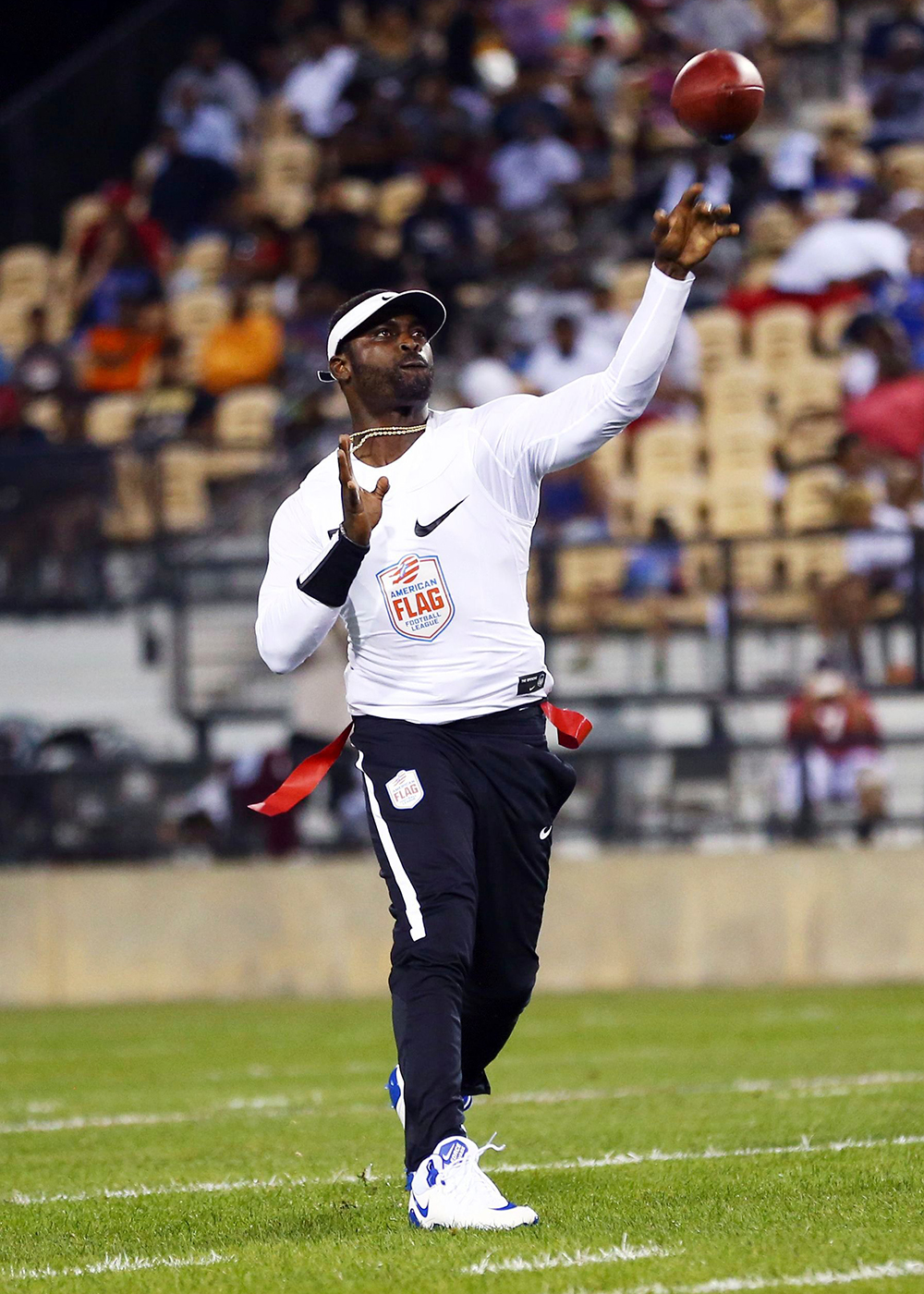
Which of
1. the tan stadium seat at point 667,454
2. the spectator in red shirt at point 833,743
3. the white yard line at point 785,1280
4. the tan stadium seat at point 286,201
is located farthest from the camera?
the tan stadium seat at point 286,201

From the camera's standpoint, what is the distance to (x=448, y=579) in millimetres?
5273

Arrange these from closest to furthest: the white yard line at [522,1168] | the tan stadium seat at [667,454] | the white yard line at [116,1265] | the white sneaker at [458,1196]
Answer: the white yard line at [116,1265], the white sneaker at [458,1196], the white yard line at [522,1168], the tan stadium seat at [667,454]

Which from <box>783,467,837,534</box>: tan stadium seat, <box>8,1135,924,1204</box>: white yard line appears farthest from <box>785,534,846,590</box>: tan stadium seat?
<box>8,1135,924,1204</box>: white yard line

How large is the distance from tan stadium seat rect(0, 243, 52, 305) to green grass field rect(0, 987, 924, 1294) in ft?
36.7

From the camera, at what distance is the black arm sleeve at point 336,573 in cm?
506

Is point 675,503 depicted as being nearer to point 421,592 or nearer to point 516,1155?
point 516,1155

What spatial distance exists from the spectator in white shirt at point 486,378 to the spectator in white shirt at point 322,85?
5108mm

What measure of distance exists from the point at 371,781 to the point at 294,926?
8.21 m

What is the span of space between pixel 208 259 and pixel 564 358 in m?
5.15

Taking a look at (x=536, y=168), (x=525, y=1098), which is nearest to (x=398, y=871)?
(x=525, y=1098)

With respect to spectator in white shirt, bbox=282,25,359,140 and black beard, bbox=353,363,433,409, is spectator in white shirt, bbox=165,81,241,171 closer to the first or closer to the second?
spectator in white shirt, bbox=282,25,359,140

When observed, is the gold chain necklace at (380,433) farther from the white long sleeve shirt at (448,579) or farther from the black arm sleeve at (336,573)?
the black arm sleeve at (336,573)

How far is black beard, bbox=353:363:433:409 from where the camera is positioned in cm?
540

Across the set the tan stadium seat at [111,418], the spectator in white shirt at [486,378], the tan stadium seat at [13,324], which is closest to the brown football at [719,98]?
the spectator in white shirt at [486,378]
